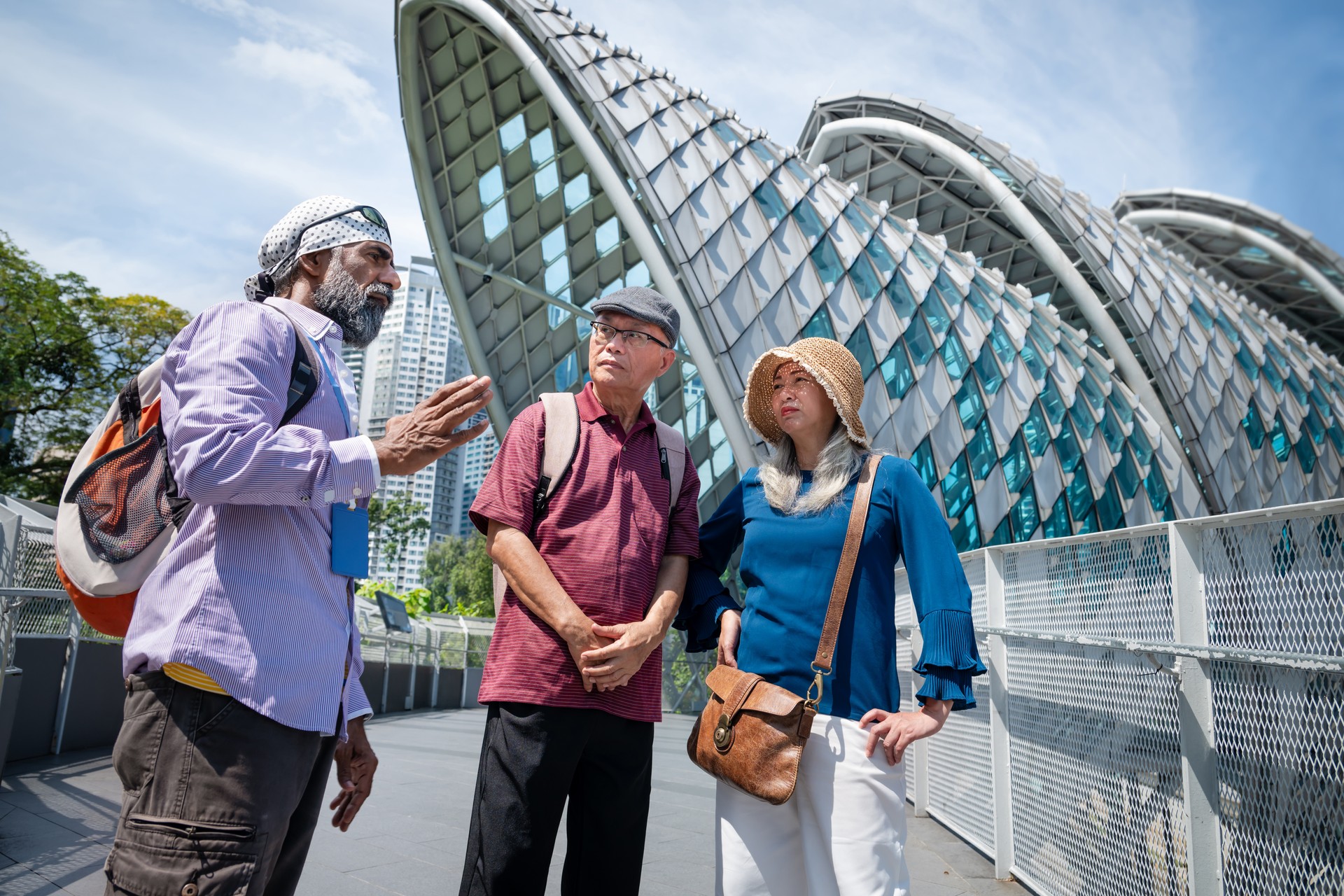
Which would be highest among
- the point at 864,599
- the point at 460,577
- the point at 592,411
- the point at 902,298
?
the point at 902,298

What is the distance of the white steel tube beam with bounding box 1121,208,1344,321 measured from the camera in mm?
37531

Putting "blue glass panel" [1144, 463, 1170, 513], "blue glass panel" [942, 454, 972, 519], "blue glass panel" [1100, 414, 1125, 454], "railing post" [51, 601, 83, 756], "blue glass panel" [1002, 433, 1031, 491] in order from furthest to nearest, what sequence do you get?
"blue glass panel" [1144, 463, 1170, 513], "blue glass panel" [1100, 414, 1125, 454], "blue glass panel" [1002, 433, 1031, 491], "blue glass panel" [942, 454, 972, 519], "railing post" [51, 601, 83, 756]

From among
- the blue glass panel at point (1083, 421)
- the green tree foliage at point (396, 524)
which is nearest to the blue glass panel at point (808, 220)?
the blue glass panel at point (1083, 421)

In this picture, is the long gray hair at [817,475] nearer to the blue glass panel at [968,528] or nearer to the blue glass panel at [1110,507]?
the blue glass panel at [968,528]

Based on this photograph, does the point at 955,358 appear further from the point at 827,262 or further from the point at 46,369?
the point at 46,369

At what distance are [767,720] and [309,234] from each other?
5.30ft

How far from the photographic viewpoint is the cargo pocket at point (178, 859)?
4.84 ft

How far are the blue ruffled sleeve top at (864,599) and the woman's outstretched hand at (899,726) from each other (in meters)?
0.04

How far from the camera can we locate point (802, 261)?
53.0 feet

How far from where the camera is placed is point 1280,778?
260 cm

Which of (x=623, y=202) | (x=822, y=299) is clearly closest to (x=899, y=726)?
(x=623, y=202)

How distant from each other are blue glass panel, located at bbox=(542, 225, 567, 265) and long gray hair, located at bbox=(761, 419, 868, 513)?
65.5ft

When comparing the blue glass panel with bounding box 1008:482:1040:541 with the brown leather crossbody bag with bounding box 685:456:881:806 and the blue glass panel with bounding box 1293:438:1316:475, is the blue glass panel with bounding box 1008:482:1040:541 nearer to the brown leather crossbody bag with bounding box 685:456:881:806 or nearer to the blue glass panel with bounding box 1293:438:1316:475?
the blue glass panel with bounding box 1293:438:1316:475

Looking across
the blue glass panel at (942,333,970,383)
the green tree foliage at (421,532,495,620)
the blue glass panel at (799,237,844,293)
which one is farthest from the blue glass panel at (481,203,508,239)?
the green tree foliage at (421,532,495,620)
